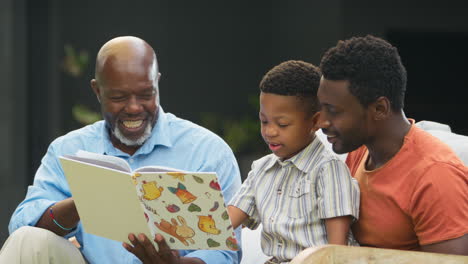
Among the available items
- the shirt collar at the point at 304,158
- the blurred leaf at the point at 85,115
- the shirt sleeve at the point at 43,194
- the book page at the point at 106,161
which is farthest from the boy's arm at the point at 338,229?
the blurred leaf at the point at 85,115

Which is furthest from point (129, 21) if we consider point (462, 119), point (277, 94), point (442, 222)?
point (442, 222)

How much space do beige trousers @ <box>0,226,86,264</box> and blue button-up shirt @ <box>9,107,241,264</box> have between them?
199mm

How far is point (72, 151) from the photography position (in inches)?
129

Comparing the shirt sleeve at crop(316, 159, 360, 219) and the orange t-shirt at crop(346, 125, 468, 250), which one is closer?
the orange t-shirt at crop(346, 125, 468, 250)

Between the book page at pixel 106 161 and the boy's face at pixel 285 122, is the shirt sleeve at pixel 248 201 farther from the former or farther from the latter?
the book page at pixel 106 161

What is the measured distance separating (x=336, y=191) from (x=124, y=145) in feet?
3.47

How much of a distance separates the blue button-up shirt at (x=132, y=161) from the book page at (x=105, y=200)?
1.17ft

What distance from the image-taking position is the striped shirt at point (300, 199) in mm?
2566

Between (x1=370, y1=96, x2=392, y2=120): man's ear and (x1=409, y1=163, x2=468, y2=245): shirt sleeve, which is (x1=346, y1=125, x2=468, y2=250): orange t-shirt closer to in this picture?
(x1=409, y1=163, x2=468, y2=245): shirt sleeve

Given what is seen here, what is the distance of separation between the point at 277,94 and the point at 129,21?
Answer: 5.35 meters

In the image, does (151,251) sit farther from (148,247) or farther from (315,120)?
(315,120)

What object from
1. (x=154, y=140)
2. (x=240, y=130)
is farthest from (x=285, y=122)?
(x=240, y=130)

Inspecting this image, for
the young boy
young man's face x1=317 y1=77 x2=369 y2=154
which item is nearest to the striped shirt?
the young boy

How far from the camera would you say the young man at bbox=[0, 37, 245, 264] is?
310 centimetres
